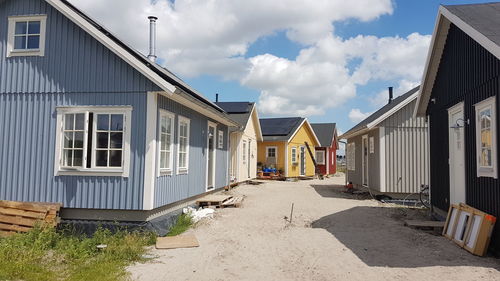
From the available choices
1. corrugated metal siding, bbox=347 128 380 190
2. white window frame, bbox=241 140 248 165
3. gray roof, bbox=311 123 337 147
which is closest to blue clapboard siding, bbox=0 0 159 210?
corrugated metal siding, bbox=347 128 380 190

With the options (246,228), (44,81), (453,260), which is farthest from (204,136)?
(453,260)

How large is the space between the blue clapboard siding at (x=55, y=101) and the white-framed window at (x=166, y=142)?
0.64 meters

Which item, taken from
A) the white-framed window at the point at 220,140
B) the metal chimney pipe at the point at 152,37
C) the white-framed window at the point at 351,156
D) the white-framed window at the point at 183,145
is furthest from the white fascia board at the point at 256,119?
the white-framed window at the point at 183,145

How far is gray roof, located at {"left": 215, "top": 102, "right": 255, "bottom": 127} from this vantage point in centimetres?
1965

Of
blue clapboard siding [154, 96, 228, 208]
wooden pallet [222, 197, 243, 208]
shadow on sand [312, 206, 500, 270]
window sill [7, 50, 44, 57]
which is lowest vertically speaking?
shadow on sand [312, 206, 500, 270]

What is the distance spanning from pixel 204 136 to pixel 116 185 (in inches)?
178

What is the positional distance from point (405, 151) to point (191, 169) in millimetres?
7969

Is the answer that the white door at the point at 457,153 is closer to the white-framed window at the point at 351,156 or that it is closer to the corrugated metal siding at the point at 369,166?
the corrugated metal siding at the point at 369,166

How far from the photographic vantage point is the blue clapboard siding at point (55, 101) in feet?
25.9

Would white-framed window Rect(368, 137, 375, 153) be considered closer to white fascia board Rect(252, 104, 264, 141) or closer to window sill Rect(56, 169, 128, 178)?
white fascia board Rect(252, 104, 264, 141)

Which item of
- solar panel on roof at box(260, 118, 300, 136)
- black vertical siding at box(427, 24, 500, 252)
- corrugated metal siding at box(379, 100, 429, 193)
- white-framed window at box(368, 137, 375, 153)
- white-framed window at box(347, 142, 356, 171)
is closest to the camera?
black vertical siding at box(427, 24, 500, 252)

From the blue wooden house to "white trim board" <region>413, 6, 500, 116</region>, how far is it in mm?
5776

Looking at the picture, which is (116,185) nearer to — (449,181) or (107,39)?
(107,39)

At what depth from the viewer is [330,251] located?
678 cm
